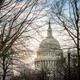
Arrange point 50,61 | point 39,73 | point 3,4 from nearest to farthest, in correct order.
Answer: point 3,4 → point 39,73 → point 50,61

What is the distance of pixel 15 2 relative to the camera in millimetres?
8023

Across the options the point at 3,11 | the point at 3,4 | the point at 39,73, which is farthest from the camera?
the point at 39,73

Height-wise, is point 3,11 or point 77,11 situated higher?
point 77,11

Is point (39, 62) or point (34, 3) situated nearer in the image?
point (34, 3)

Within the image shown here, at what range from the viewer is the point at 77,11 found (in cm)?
1733

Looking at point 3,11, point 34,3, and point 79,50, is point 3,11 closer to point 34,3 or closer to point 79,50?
point 34,3

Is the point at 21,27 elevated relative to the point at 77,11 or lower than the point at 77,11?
lower

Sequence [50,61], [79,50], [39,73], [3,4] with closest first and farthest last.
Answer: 1. [3,4]
2. [79,50]
3. [39,73]
4. [50,61]

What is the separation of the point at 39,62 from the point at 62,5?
A: 7935cm

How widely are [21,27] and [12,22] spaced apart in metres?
0.29

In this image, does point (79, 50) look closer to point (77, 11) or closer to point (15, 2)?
point (77, 11)

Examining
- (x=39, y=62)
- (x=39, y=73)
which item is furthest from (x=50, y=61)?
(x=39, y=73)

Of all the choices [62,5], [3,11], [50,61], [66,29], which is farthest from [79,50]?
[50,61]

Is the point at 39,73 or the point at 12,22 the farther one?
the point at 39,73
